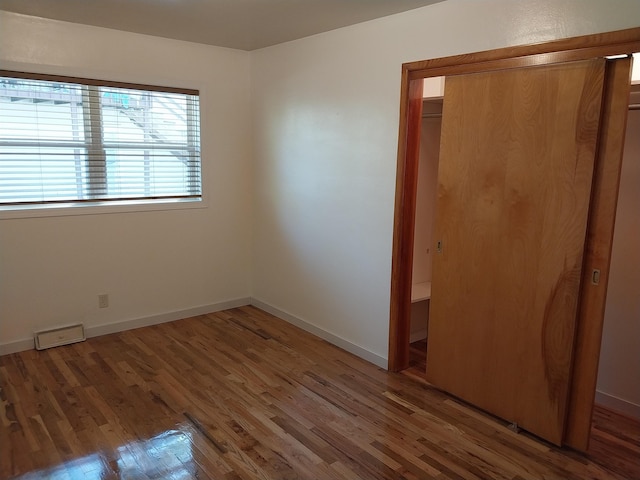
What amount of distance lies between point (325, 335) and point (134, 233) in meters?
1.80

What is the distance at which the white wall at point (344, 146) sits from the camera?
Answer: 274 centimetres

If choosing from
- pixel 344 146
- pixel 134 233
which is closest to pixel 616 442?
pixel 344 146

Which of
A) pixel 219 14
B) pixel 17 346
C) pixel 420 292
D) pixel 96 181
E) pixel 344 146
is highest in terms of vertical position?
pixel 219 14

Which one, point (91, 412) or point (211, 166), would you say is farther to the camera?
point (211, 166)

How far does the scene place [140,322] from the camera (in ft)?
13.9

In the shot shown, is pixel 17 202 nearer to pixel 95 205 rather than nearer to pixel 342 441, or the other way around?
pixel 95 205

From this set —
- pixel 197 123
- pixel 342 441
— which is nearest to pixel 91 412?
pixel 342 441

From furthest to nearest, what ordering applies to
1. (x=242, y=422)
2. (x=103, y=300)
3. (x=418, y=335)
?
1. (x=418, y=335)
2. (x=103, y=300)
3. (x=242, y=422)

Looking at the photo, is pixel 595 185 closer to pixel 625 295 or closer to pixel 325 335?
Answer: pixel 625 295

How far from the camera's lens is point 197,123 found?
435 cm

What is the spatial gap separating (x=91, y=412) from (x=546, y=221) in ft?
9.09

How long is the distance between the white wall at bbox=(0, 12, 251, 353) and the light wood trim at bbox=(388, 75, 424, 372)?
1.91m

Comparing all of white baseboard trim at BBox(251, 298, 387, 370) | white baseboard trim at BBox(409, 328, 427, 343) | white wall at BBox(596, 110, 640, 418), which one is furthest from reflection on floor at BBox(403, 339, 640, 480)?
white baseboard trim at BBox(409, 328, 427, 343)

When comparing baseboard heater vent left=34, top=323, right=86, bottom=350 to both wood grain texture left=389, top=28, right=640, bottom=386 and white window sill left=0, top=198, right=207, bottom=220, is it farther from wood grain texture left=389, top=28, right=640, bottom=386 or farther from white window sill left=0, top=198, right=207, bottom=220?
wood grain texture left=389, top=28, right=640, bottom=386
